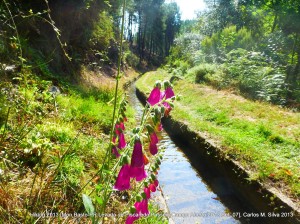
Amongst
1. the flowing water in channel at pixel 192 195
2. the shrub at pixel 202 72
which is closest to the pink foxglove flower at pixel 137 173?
the flowing water in channel at pixel 192 195

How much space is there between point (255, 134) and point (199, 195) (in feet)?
7.03

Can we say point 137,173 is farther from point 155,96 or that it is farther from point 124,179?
point 155,96

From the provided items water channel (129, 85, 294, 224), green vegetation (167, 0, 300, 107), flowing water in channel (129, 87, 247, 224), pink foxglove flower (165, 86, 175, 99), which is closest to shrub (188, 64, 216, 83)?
green vegetation (167, 0, 300, 107)

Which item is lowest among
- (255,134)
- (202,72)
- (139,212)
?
(255,134)

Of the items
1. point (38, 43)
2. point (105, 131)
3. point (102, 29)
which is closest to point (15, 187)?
point (105, 131)

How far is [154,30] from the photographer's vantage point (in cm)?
4722

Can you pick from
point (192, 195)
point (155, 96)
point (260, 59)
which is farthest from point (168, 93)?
point (260, 59)

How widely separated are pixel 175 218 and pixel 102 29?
401 inches

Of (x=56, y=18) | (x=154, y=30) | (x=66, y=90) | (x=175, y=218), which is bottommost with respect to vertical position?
(x=175, y=218)

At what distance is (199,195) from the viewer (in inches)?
187

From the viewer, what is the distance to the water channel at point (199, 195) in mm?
4117

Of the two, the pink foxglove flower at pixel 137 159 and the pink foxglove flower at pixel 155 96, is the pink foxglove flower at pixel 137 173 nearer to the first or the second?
the pink foxglove flower at pixel 137 159

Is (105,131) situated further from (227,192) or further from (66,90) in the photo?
(227,192)

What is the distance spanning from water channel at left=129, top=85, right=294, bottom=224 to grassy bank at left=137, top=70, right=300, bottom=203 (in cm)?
56
